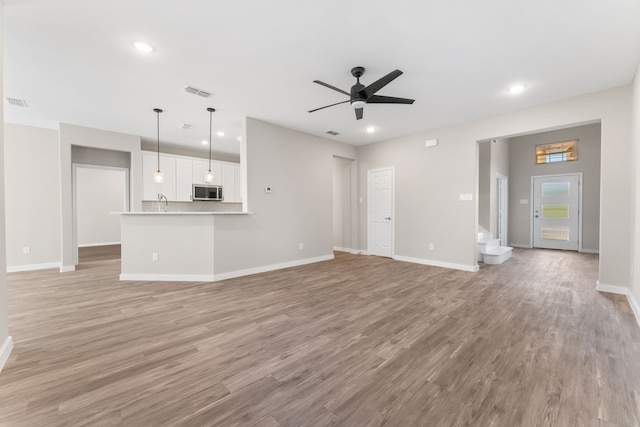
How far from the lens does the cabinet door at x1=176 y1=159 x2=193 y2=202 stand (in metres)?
6.78

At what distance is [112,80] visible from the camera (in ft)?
11.1

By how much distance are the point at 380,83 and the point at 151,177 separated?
5.89 metres

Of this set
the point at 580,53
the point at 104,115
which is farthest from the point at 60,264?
the point at 580,53

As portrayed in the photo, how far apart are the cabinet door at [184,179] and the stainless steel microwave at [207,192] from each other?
6.1 inches

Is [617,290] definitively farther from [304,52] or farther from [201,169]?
[201,169]

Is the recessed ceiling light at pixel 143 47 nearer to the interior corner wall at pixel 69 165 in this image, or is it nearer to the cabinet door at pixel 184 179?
the interior corner wall at pixel 69 165

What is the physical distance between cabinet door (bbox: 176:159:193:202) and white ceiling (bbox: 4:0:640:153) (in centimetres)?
243

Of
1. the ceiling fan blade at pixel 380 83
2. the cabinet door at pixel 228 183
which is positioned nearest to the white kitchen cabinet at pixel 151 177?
the cabinet door at pixel 228 183

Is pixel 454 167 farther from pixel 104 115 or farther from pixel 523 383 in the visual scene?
pixel 104 115

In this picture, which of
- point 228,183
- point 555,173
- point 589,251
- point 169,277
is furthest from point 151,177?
point 589,251

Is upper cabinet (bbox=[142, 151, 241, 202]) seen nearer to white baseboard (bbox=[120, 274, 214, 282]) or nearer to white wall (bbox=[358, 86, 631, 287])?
white baseboard (bbox=[120, 274, 214, 282])

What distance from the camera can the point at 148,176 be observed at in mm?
6242

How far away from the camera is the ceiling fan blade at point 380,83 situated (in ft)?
9.15

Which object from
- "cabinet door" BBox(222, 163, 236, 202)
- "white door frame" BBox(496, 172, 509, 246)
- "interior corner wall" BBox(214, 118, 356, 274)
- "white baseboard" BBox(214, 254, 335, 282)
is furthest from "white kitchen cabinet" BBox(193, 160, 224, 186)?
"white door frame" BBox(496, 172, 509, 246)
